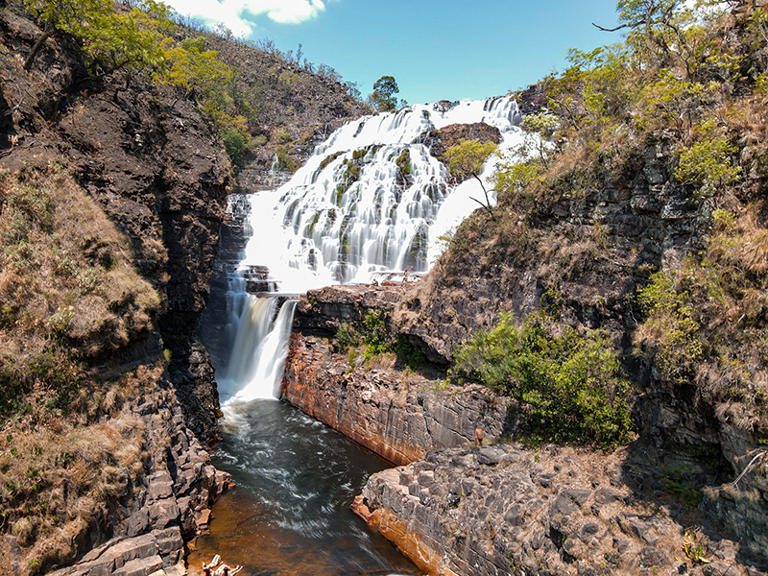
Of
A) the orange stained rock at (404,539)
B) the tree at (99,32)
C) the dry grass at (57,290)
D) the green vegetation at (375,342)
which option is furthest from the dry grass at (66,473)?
the tree at (99,32)

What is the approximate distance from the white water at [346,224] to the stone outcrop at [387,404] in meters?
2.99

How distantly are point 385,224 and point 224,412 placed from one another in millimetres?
17935

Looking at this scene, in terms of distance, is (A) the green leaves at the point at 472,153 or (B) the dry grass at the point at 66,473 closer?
(B) the dry grass at the point at 66,473

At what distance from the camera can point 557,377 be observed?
11.6m

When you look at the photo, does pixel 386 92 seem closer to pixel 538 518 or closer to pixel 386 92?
pixel 386 92

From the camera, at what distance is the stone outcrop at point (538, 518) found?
767 cm

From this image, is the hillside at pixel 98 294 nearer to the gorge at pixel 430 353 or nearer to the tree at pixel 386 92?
the gorge at pixel 430 353

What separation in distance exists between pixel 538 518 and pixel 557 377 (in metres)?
3.75

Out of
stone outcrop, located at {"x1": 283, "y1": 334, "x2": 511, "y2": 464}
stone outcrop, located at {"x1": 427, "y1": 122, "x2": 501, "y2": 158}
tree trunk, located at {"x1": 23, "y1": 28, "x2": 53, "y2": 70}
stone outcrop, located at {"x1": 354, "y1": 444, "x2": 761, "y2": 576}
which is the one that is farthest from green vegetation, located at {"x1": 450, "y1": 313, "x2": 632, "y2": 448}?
stone outcrop, located at {"x1": 427, "y1": 122, "x2": 501, "y2": 158}

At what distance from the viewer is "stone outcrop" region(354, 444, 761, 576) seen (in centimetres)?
767

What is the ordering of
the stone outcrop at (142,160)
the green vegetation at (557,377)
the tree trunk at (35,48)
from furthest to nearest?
1. the stone outcrop at (142,160)
2. the tree trunk at (35,48)
3. the green vegetation at (557,377)

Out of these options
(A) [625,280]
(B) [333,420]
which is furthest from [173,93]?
(A) [625,280]

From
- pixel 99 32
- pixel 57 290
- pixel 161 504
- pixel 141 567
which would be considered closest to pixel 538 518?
pixel 141 567

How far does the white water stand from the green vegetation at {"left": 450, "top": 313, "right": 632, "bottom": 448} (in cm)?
1118
